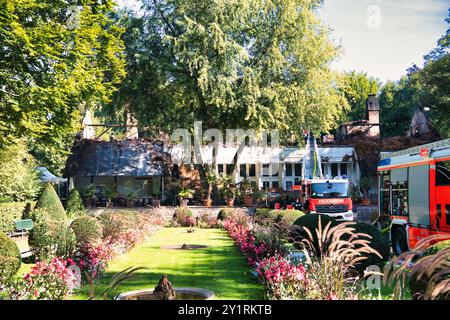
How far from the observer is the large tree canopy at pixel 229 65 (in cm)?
3362

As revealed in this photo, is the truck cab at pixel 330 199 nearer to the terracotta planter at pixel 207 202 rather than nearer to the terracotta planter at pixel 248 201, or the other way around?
the terracotta planter at pixel 248 201

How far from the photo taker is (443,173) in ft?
43.6

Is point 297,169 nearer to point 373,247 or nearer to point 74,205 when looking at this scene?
point 74,205

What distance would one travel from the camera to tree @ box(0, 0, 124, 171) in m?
20.0

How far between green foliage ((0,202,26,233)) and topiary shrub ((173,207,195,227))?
30.0ft

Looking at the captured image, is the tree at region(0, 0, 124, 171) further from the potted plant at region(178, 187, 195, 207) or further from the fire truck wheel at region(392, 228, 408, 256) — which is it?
the fire truck wheel at region(392, 228, 408, 256)

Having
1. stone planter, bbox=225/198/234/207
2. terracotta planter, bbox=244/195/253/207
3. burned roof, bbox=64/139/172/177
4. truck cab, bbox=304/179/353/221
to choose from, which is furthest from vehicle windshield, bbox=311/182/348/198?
burned roof, bbox=64/139/172/177

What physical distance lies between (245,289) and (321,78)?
91.7 ft

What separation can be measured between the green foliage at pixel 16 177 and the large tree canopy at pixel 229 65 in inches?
323

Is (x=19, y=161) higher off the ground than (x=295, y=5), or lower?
lower

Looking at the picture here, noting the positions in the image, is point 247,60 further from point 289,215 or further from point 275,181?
point 289,215
